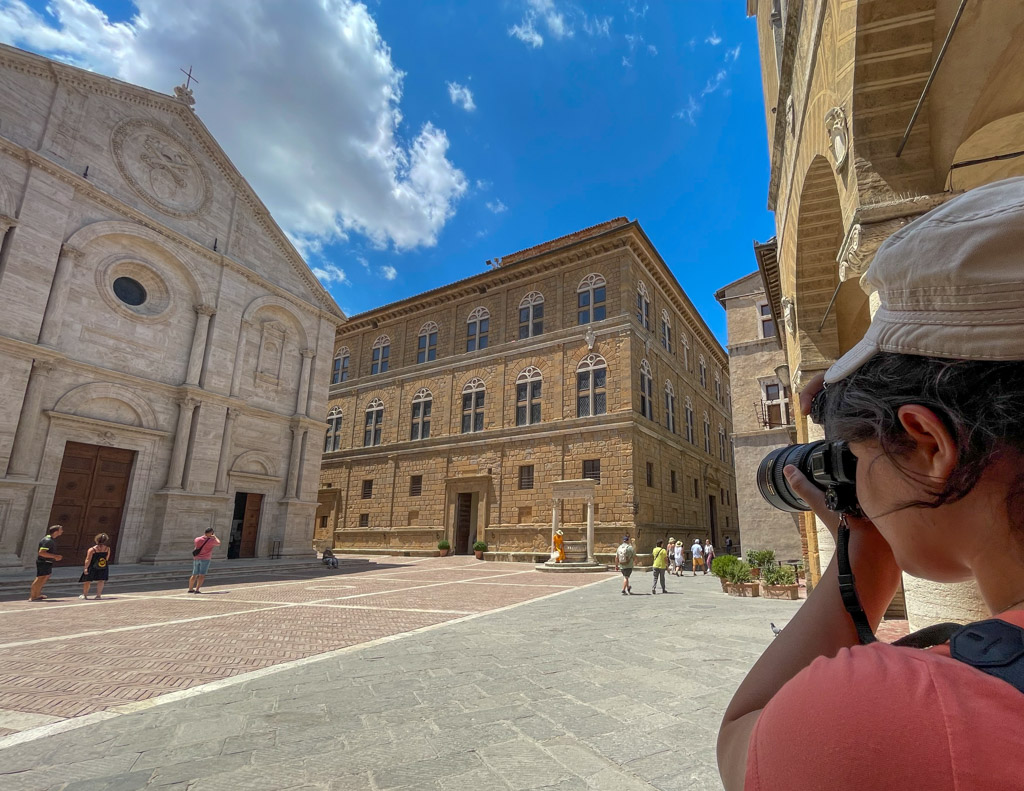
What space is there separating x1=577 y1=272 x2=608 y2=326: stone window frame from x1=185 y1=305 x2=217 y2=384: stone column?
15.7m

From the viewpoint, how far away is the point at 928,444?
81 cm

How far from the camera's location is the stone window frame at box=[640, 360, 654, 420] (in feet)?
77.8

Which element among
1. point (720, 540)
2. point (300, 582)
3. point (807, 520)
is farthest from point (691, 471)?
point (300, 582)

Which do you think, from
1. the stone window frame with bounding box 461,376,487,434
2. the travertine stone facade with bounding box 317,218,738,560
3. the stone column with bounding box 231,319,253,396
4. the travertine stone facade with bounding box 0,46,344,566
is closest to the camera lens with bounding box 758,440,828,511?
the travertine stone facade with bounding box 0,46,344,566

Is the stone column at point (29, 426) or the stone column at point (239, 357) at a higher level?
the stone column at point (239, 357)

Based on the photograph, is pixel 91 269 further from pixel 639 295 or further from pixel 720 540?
pixel 720 540

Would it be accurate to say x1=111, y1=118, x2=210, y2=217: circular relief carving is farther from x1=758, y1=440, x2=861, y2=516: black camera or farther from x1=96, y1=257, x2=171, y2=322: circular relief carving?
x1=758, y1=440, x2=861, y2=516: black camera

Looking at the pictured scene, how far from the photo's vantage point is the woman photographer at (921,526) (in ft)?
1.73

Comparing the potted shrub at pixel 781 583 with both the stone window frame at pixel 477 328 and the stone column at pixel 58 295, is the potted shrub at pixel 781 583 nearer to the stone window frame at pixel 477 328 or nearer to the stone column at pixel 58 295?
the stone window frame at pixel 477 328

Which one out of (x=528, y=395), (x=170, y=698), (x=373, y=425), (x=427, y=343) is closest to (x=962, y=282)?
(x=170, y=698)

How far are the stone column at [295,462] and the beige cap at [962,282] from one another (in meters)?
21.8

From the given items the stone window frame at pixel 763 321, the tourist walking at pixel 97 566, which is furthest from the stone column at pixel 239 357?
the stone window frame at pixel 763 321

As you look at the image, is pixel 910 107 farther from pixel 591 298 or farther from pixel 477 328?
pixel 477 328

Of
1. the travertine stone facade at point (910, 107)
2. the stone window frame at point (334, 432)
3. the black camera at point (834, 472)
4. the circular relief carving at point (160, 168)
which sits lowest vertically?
the black camera at point (834, 472)
